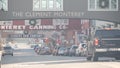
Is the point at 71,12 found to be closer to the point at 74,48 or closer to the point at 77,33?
the point at 74,48

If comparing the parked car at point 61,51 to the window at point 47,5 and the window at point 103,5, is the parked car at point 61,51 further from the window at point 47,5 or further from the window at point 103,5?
the window at point 47,5

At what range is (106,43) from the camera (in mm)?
30719

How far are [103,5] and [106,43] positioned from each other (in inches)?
522

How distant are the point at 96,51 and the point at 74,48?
25.0m

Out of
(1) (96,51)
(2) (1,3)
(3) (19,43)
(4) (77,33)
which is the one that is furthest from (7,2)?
(3) (19,43)

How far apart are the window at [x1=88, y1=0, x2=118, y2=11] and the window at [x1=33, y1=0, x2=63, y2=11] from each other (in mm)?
2754

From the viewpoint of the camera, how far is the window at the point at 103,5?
43031 mm

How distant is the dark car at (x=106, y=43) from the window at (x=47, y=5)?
12145mm

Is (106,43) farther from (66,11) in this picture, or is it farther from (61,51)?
(61,51)

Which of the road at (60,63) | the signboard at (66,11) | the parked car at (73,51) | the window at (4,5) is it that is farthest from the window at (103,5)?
the parked car at (73,51)

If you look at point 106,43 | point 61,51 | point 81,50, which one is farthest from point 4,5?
point 61,51

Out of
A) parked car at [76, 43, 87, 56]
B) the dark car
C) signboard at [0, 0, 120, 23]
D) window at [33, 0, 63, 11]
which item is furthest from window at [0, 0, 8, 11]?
the dark car

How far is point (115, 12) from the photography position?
143 ft

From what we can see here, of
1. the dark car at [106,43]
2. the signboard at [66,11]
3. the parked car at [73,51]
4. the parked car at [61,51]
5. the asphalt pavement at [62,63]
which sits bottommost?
the parked car at [61,51]
